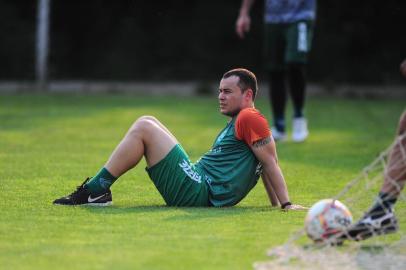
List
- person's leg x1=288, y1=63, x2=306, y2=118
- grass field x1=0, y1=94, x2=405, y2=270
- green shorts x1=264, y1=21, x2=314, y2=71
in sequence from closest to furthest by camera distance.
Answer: grass field x1=0, y1=94, x2=405, y2=270 → green shorts x1=264, y1=21, x2=314, y2=71 → person's leg x1=288, y1=63, x2=306, y2=118

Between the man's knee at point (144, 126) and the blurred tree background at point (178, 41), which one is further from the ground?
the man's knee at point (144, 126)

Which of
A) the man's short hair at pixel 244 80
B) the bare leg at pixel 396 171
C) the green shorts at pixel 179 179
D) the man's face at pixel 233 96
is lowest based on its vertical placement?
the green shorts at pixel 179 179

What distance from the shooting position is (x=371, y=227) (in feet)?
18.8

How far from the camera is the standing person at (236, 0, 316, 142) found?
458 inches

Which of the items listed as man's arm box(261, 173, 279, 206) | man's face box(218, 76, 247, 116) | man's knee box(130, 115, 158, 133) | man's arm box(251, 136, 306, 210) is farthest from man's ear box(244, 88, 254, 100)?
man's knee box(130, 115, 158, 133)

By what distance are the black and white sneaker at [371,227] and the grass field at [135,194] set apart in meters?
0.41

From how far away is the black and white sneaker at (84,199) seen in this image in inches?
274

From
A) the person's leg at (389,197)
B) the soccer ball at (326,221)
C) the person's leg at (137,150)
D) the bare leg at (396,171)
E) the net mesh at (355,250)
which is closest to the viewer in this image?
the net mesh at (355,250)

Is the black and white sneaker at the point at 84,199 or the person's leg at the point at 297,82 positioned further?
the person's leg at the point at 297,82

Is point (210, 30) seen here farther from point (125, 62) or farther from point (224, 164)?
point (224, 164)

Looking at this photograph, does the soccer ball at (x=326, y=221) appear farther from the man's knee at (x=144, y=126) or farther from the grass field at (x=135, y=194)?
the man's knee at (x=144, y=126)

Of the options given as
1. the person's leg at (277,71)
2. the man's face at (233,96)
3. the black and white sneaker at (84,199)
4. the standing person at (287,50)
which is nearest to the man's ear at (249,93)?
the man's face at (233,96)

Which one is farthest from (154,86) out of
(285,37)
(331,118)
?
(285,37)

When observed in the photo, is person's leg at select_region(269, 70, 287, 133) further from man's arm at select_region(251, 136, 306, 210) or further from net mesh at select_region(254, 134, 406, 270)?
net mesh at select_region(254, 134, 406, 270)
